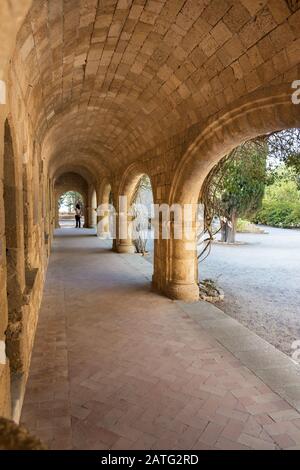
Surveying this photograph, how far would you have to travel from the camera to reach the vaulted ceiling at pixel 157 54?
2953mm

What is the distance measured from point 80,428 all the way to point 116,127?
6534 millimetres

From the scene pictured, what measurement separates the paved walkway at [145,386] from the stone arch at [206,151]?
2.20ft

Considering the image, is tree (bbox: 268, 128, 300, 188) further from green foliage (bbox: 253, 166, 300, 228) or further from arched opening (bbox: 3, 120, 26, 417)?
green foliage (bbox: 253, 166, 300, 228)

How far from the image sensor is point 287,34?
9.61 feet

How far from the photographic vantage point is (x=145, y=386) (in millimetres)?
2998

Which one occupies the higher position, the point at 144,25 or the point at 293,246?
the point at 144,25

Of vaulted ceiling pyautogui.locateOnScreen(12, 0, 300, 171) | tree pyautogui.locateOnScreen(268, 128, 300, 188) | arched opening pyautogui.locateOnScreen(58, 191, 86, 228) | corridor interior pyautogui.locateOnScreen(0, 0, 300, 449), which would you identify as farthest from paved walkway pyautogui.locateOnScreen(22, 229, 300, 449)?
arched opening pyautogui.locateOnScreen(58, 191, 86, 228)

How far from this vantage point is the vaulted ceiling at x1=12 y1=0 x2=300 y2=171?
2953 mm

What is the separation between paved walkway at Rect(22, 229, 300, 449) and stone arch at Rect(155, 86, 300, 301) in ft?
2.20

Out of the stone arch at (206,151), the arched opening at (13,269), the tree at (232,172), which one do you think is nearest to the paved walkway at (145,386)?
the arched opening at (13,269)

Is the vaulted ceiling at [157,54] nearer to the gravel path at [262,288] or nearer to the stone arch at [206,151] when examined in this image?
the stone arch at [206,151]

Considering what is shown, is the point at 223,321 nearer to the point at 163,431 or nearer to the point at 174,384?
the point at 174,384

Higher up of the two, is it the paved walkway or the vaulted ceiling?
the vaulted ceiling
